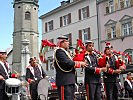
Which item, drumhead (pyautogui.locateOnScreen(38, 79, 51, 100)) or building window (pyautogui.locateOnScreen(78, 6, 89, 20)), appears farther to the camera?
building window (pyautogui.locateOnScreen(78, 6, 89, 20))

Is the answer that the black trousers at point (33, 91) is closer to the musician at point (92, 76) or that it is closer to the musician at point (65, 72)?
the musician at point (92, 76)

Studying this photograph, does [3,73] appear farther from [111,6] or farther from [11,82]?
[111,6]

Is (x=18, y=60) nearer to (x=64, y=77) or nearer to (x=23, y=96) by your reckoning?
(x=23, y=96)

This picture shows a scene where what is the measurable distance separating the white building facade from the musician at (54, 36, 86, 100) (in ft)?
85.8

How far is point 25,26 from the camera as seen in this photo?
47000mm

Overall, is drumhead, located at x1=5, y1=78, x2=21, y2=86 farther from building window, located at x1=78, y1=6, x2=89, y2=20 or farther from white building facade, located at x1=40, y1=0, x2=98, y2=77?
building window, located at x1=78, y1=6, x2=89, y2=20

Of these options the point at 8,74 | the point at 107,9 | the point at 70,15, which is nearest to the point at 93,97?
the point at 8,74

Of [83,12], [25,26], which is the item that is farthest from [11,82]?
[25,26]

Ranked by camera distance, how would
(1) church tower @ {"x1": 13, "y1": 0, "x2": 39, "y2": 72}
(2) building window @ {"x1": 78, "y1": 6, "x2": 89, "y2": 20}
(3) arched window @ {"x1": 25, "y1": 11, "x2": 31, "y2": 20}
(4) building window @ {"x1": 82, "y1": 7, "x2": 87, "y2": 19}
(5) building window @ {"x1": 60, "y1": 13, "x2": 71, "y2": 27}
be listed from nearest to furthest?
(2) building window @ {"x1": 78, "y1": 6, "x2": 89, "y2": 20}, (4) building window @ {"x1": 82, "y1": 7, "x2": 87, "y2": 19}, (5) building window @ {"x1": 60, "y1": 13, "x2": 71, "y2": 27}, (1) church tower @ {"x1": 13, "y1": 0, "x2": 39, "y2": 72}, (3) arched window @ {"x1": 25, "y1": 11, "x2": 31, "y2": 20}

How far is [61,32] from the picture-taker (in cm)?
3703

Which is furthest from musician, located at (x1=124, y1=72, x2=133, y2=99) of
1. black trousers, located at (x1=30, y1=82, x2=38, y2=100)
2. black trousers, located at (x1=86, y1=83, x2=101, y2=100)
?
black trousers, located at (x1=86, y1=83, x2=101, y2=100)

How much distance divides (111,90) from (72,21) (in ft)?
95.3

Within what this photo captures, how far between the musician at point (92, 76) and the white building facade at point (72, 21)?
2523 cm

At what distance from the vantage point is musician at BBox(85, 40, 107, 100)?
6.23 metres
